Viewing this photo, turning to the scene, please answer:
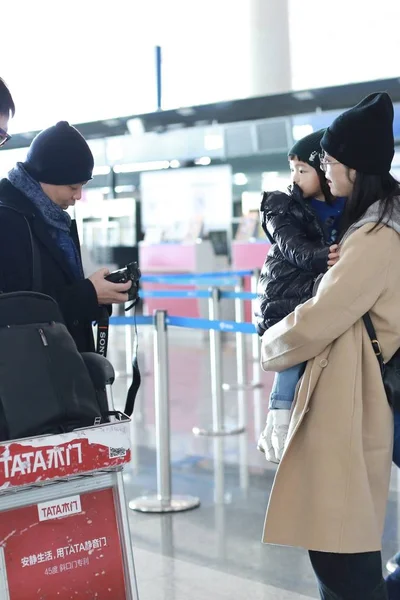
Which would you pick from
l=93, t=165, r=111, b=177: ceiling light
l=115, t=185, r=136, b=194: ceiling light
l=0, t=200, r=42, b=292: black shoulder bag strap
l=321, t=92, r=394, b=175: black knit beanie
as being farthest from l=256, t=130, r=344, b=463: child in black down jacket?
l=115, t=185, r=136, b=194: ceiling light

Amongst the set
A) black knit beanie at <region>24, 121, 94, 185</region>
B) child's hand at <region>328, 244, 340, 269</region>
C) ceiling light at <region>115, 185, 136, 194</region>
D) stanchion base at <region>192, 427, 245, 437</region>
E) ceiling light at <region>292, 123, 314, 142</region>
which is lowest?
stanchion base at <region>192, 427, 245, 437</region>

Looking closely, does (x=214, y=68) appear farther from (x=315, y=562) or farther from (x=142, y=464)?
(x=315, y=562)

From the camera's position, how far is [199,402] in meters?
7.05

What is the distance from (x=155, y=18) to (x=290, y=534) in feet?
37.9

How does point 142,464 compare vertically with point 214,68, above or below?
below

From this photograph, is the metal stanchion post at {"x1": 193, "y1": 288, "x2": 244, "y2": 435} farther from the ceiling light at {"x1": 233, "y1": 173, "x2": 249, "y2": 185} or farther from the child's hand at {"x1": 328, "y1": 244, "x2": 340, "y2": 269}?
the ceiling light at {"x1": 233, "y1": 173, "x2": 249, "y2": 185}

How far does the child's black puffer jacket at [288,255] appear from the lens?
2395 mm

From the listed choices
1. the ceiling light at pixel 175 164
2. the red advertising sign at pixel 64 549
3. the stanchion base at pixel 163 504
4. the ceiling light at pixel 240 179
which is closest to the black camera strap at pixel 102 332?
the red advertising sign at pixel 64 549

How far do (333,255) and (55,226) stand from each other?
30.8 inches

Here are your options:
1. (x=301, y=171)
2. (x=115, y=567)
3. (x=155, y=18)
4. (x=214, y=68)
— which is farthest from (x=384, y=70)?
(x=115, y=567)

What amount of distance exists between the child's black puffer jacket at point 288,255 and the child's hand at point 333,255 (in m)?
0.03

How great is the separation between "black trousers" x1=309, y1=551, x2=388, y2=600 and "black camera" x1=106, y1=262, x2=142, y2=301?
0.93m

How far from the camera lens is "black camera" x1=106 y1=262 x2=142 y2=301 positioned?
2.55 m

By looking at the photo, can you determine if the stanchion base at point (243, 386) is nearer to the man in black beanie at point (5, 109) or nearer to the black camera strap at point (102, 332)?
the black camera strap at point (102, 332)
